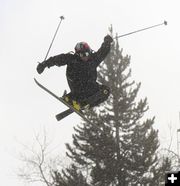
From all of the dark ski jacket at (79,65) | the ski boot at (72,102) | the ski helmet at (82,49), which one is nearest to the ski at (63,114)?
the ski boot at (72,102)

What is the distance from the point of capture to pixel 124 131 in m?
20.6

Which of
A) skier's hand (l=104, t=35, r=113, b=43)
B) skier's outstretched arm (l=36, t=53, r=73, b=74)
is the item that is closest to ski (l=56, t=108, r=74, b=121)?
skier's outstretched arm (l=36, t=53, r=73, b=74)

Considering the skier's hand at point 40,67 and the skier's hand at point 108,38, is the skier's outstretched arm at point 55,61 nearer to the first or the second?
the skier's hand at point 40,67

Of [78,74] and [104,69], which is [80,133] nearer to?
[104,69]

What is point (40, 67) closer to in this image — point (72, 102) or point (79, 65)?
point (79, 65)

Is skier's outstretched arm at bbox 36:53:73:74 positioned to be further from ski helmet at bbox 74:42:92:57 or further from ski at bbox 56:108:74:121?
ski at bbox 56:108:74:121

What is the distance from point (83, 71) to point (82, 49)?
51 centimetres

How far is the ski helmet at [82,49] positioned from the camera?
8.30 meters

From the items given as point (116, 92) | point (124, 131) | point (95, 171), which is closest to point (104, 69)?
point (116, 92)

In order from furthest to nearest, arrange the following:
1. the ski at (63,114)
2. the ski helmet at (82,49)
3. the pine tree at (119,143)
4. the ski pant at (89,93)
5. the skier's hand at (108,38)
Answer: the pine tree at (119,143) < the ski at (63,114) < the ski pant at (89,93) < the skier's hand at (108,38) < the ski helmet at (82,49)

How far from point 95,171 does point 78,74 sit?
39.0 ft

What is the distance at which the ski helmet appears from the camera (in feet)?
27.2

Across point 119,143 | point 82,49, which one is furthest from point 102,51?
point 119,143

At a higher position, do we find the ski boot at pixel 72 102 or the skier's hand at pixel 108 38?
the skier's hand at pixel 108 38
